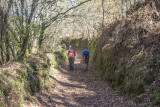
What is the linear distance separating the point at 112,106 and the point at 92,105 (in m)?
0.85

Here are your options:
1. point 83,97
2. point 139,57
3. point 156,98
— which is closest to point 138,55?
point 139,57

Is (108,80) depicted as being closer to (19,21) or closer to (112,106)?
(112,106)

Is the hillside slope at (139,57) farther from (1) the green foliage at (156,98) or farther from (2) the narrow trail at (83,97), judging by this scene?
(2) the narrow trail at (83,97)

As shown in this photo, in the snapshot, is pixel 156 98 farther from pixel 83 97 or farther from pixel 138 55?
pixel 83 97

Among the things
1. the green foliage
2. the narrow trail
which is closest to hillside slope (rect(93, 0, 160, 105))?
the green foliage

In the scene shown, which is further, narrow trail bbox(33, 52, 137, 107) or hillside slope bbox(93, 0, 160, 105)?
narrow trail bbox(33, 52, 137, 107)

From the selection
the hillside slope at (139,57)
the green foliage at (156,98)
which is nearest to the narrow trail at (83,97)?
the hillside slope at (139,57)

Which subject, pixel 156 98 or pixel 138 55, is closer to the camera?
pixel 156 98

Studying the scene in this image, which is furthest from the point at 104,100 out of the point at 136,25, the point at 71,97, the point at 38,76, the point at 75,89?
the point at 136,25

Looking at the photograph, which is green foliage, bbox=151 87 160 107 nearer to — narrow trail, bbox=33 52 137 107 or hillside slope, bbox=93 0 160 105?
hillside slope, bbox=93 0 160 105

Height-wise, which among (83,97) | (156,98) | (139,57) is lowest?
(83,97)

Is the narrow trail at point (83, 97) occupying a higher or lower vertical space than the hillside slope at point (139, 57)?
lower

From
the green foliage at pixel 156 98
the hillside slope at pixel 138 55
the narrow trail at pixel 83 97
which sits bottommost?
the narrow trail at pixel 83 97

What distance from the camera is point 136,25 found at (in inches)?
360
